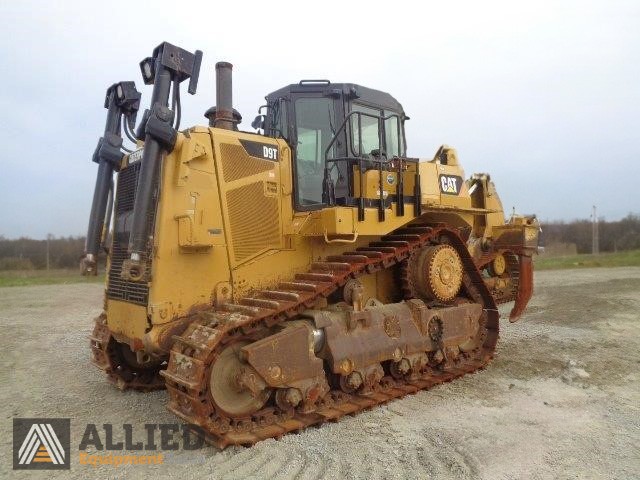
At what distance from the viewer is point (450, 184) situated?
7410 millimetres

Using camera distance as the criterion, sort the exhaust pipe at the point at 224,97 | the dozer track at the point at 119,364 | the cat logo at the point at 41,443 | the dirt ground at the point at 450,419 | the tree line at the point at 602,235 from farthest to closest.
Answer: the tree line at the point at 602,235, the dozer track at the point at 119,364, the exhaust pipe at the point at 224,97, the cat logo at the point at 41,443, the dirt ground at the point at 450,419

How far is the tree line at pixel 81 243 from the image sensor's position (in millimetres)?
35062

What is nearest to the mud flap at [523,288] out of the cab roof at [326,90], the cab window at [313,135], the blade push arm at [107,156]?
the cab roof at [326,90]

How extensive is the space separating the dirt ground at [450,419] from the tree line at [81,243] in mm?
23785

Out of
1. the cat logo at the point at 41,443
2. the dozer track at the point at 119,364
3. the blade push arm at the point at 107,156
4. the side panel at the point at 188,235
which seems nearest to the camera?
the cat logo at the point at 41,443

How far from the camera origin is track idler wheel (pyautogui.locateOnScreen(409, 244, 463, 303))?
6656mm

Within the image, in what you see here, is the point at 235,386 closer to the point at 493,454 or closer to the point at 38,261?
the point at 493,454

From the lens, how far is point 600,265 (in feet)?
87.5

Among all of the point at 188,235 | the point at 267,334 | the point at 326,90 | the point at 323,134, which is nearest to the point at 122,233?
the point at 188,235

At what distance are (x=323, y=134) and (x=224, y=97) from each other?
1.33 m

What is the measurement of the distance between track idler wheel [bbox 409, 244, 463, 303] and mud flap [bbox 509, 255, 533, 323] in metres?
2.23

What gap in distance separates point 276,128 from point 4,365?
234 inches

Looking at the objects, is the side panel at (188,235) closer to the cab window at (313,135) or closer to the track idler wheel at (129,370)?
the cab window at (313,135)

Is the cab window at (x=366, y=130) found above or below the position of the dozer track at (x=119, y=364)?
above
